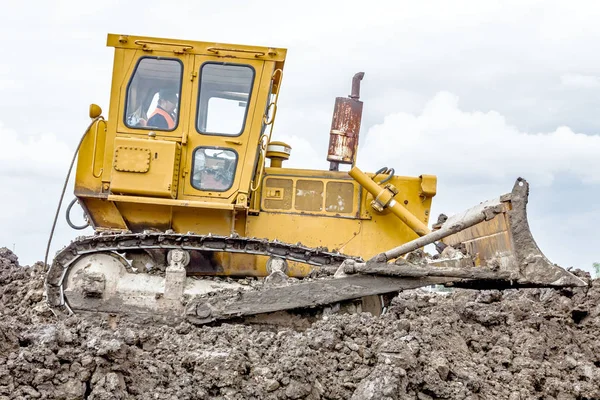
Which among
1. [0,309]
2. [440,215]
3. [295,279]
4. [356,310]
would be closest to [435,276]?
[356,310]

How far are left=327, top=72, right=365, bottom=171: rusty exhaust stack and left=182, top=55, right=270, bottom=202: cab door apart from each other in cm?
93

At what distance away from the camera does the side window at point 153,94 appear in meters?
8.38

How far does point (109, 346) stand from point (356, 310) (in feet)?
8.44

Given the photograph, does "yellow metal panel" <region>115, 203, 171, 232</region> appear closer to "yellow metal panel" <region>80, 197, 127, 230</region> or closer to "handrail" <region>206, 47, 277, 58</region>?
"yellow metal panel" <region>80, 197, 127, 230</region>

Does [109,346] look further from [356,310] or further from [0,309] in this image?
[0,309]

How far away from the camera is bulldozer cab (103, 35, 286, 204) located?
26.7 feet

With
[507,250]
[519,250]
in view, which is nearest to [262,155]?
[507,250]

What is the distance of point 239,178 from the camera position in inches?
322

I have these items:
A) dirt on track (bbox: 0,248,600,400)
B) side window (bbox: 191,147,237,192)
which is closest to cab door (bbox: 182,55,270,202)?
side window (bbox: 191,147,237,192)

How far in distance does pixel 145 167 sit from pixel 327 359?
11.3 ft

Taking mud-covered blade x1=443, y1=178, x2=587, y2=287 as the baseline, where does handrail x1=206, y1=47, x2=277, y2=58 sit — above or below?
above

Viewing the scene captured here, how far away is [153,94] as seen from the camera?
8.51 metres

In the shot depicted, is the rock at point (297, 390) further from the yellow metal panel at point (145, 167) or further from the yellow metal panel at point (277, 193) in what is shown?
the yellow metal panel at point (277, 193)

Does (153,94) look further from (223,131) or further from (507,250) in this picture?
(507,250)
